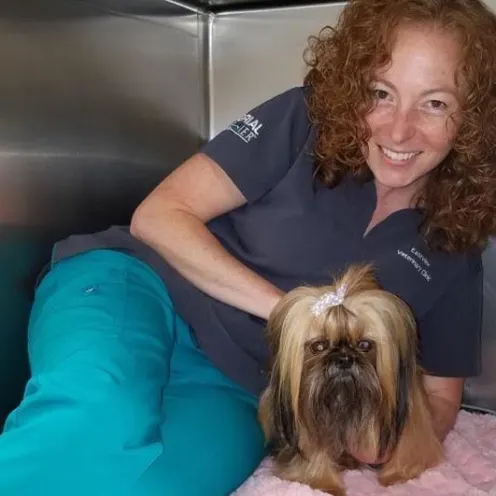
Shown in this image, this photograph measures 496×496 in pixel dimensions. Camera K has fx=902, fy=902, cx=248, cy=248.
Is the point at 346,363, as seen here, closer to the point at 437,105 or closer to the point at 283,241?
the point at 283,241

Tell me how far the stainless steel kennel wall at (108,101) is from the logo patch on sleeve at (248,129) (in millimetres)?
388

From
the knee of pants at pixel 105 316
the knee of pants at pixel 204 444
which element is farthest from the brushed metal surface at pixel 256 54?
the knee of pants at pixel 204 444

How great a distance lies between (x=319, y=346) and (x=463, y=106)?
1.50 feet

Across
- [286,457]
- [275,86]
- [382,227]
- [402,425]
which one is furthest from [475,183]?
[275,86]

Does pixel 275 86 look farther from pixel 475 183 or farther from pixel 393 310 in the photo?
pixel 393 310

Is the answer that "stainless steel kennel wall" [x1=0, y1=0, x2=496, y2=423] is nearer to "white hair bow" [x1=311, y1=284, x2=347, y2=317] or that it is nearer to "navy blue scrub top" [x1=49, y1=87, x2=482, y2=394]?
"navy blue scrub top" [x1=49, y1=87, x2=482, y2=394]

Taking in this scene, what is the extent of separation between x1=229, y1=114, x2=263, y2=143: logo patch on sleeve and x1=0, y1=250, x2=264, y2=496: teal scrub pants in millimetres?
280

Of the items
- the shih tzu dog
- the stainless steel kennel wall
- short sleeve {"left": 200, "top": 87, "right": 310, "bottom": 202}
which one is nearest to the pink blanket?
the shih tzu dog

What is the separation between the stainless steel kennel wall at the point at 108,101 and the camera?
1.63 m

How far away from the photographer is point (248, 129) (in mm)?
1545

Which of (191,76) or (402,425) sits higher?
(191,76)

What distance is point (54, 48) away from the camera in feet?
5.54

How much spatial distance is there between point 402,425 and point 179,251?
0.45 m

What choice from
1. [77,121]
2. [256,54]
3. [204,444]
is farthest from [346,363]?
[256,54]
